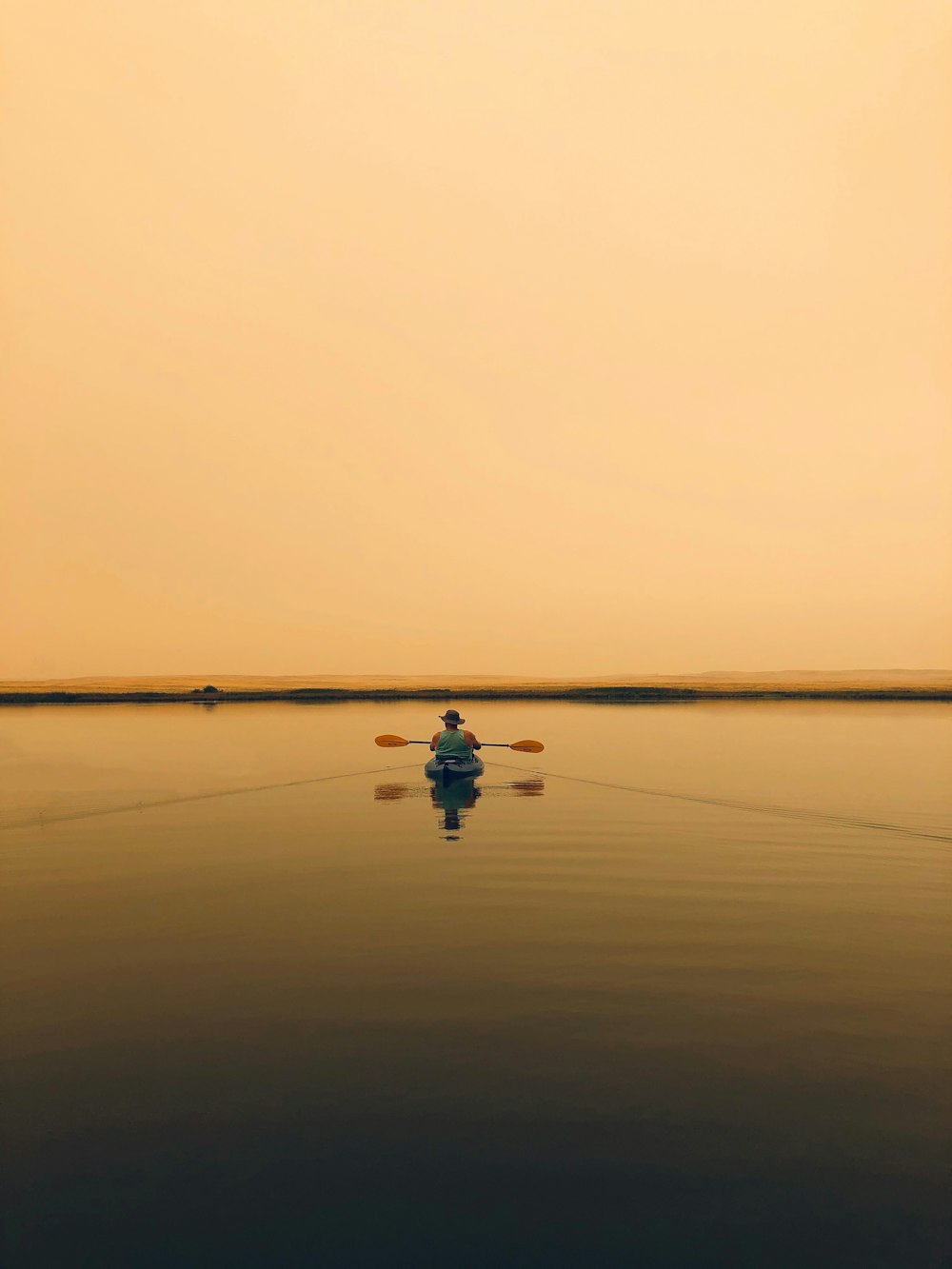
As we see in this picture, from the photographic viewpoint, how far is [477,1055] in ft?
34.0

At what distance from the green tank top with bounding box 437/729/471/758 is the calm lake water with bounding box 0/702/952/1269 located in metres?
9.84

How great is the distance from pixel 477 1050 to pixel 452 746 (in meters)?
26.2

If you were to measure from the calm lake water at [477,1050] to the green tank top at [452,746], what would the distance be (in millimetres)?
9842

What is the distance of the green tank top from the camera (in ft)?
120

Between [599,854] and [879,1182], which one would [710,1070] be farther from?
[599,854]

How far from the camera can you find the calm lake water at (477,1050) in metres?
7.24

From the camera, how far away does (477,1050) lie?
1054 centimetres

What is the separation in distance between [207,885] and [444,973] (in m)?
9.23

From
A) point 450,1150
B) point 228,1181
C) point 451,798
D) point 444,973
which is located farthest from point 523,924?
point 451,798

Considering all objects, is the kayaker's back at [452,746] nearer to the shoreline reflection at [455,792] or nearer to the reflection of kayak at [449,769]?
the reflection of kayak at [449,769]

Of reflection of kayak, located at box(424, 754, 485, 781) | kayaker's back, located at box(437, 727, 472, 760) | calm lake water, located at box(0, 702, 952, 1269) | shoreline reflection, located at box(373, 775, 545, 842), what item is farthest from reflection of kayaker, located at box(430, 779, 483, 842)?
calm lake water, located at box(0, 702, 952, 1269)

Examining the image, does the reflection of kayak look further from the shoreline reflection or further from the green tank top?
the shoreline reflection

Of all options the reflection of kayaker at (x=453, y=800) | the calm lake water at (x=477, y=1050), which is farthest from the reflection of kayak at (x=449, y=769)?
the calm lake water at (x=477, y=1050)

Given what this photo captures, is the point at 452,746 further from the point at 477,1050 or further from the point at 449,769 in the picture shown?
the point at 477,1050
